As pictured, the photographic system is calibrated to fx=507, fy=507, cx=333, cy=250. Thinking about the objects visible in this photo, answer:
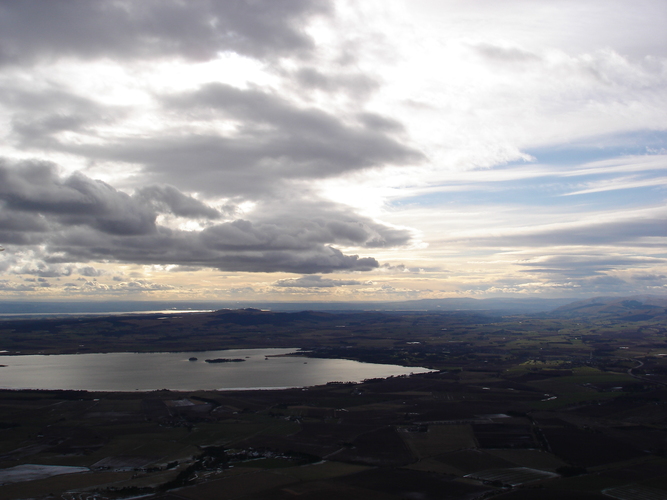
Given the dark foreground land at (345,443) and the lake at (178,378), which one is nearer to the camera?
the dark foreground land at (345,443)

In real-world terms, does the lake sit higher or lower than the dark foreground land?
lower

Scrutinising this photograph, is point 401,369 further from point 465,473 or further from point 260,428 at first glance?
point 465,473

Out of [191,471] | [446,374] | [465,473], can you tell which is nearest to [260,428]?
[191,471]

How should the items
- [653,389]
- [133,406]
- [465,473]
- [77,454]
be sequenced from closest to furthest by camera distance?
1. [465,473]
2. [77,454]
3. [133,406]
4. [653,389]

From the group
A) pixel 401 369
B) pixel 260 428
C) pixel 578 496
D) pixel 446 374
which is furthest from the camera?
pixel 401 369

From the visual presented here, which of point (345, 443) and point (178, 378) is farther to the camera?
point (178, 378)

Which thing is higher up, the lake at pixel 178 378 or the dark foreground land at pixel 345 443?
the dark foreground land at pixel 345 443

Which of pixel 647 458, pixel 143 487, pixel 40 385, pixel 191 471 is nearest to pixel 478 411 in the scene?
pixel 647 458

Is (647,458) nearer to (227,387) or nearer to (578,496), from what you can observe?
(578,496)

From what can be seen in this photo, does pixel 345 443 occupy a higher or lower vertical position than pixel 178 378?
higher

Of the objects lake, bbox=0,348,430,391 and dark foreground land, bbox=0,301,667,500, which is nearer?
dark foreground land, bbox=0,301,667,500

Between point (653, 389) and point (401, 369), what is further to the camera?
point (401, 369)
